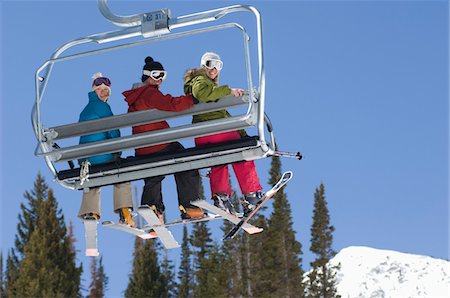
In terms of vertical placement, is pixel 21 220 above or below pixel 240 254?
above

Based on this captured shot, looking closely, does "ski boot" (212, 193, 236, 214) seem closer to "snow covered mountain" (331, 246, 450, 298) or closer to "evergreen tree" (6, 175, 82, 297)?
"evergreen tree" (6, 175, 82, 297)

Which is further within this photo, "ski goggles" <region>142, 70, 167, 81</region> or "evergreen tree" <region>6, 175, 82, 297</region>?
"evergreen tree" <region>6, 175, 82, 297</region>

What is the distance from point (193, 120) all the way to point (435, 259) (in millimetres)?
107126

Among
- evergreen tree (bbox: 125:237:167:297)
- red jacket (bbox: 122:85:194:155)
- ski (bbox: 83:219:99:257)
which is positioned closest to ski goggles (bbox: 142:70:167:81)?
red jacket (bbox: 122:85:194:155)

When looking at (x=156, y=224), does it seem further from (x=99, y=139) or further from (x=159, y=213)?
(x=99, y=139)

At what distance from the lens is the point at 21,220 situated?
52938 millimetres

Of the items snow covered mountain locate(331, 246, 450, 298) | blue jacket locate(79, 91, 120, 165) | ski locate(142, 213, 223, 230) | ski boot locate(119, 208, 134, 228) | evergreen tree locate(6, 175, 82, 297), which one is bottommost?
ski locate(142, 213, 223, 230)

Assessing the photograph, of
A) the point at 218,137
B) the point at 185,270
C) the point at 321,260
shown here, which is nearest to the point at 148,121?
the point at 218,137

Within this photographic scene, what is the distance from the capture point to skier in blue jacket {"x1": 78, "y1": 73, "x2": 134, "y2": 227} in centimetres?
920

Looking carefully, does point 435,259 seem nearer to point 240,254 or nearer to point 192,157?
point 240,254

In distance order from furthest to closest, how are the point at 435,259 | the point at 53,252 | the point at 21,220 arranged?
the point at 435,259 < the point at 21,220 < the point at 53,252

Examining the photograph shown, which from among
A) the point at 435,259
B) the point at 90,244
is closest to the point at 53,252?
the point at 90,244

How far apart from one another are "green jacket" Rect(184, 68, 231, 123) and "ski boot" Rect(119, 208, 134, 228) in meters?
1.32

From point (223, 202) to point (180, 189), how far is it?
41cm
